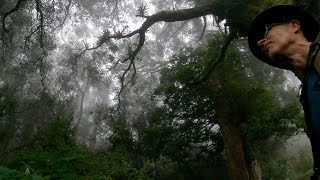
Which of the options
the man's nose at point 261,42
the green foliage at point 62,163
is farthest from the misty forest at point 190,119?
the man's nose at point 261,42

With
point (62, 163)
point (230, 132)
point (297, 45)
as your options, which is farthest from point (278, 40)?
point (230, 132)

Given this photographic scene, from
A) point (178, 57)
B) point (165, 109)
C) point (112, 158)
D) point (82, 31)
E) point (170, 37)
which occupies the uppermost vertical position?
point (82, 31)

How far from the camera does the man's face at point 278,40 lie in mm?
1679

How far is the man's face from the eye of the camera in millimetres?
1679

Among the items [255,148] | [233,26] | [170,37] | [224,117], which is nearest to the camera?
[233,26]

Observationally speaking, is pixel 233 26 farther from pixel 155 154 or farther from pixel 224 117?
pixel 155 154

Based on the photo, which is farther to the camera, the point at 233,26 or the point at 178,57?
the point at 178,57

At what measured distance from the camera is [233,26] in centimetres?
845

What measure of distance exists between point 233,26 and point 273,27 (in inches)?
271

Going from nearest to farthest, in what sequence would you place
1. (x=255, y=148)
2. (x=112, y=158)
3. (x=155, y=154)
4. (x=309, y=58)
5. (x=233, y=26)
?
(x=309, y=58), (x=233, y=26), (x=112, y=158), (x=255, y=148), (x=155, y=154)

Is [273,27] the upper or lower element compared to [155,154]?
lower

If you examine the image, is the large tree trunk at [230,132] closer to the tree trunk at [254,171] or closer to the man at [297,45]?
the tree trunk at [254,171]

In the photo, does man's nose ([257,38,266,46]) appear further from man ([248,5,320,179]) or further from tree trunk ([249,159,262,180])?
tree trunk ([249,159,262,180])

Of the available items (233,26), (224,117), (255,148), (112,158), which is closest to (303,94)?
(233,26)
